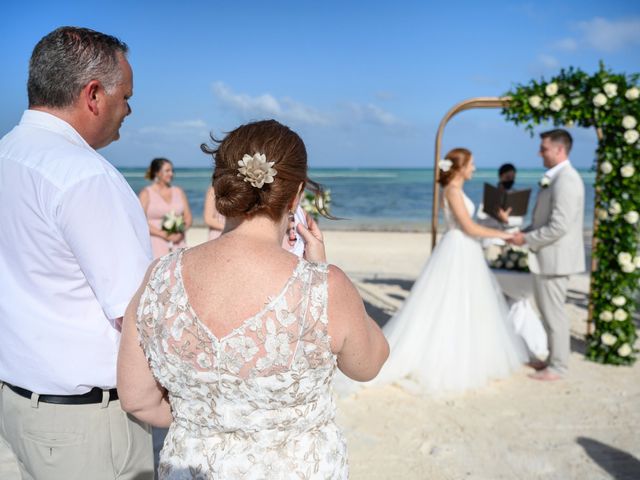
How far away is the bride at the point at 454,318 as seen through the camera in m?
5.58

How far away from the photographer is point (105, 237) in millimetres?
1756

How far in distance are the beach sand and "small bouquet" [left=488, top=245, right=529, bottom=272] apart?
1.19m

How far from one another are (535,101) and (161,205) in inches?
182

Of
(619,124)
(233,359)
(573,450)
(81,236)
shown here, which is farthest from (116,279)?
(619,124)

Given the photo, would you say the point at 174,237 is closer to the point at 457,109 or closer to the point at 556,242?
the point at 457,109

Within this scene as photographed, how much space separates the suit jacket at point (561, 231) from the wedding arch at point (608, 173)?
2.25 ft

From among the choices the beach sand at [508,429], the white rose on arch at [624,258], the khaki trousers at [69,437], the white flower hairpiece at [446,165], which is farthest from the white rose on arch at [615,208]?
the khaki trousers at [69,437]

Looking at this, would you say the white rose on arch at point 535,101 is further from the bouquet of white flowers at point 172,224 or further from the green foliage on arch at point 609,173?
the bouquet of white flowers at point 172,224

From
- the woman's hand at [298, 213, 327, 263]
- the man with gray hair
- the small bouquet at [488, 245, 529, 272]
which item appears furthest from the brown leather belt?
the small bouquet at [488, 245, 529, 272]

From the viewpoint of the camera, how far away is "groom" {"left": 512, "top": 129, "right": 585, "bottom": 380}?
5613 mm

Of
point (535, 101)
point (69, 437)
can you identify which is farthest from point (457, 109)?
point (69, 437)

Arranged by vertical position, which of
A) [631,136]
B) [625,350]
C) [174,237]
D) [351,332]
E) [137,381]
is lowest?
[625,350]

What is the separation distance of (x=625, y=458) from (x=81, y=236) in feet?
13.8

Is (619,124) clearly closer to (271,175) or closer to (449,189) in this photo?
(449,189)
